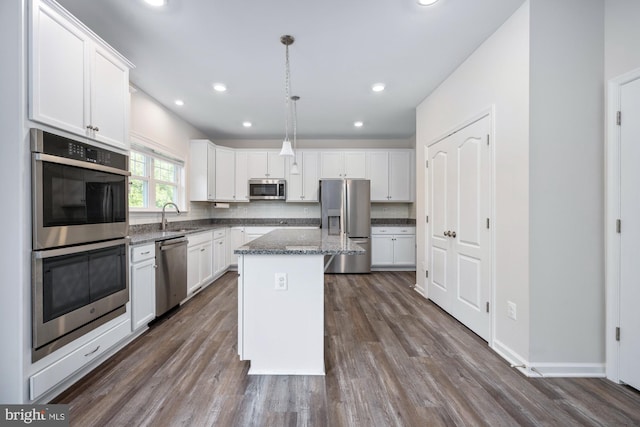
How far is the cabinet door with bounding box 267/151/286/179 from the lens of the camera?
17.5ft

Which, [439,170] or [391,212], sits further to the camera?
[391,212]

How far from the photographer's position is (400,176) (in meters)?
5.29

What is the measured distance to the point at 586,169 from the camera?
6.21 feet

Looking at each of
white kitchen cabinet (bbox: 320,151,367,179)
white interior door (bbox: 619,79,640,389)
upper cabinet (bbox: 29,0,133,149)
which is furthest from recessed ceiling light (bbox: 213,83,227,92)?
white interior door (bbox: 619,79,640,389)

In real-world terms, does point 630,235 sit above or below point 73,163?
below

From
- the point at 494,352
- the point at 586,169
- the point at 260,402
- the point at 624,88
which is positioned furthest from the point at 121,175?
the point at 624,88

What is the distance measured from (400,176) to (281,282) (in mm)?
Answer: 4058

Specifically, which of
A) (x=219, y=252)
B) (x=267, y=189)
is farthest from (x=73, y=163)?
(x=267, y=189)

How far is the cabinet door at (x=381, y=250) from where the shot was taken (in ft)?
16.7

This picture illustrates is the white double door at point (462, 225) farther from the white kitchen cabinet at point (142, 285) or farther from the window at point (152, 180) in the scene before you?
the window at point (152, 180)

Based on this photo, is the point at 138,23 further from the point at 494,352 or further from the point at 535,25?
the point at 494,352

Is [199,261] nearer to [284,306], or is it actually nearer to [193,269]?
[193,269]

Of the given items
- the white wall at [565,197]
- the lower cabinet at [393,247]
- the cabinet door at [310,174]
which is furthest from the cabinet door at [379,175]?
the white wall at [565,197]

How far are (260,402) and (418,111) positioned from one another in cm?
384
